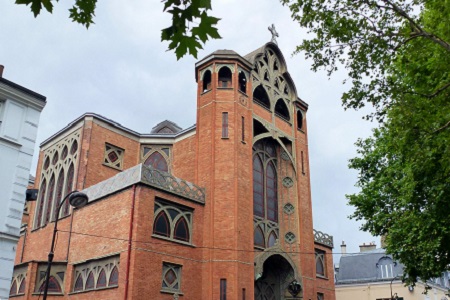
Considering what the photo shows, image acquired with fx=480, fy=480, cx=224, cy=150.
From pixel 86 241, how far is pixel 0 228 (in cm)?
871

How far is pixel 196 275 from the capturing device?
74.1 ft

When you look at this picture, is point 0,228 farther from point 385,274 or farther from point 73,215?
point 385,274

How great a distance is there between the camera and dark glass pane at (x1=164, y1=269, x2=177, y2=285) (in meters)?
21.2

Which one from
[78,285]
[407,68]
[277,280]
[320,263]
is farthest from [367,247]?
[407,68]

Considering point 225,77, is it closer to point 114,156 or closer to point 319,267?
point 114,156

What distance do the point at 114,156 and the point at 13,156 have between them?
12950 millimetres

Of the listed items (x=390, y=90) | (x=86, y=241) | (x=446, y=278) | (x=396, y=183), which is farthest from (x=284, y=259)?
(x=446, y=278)

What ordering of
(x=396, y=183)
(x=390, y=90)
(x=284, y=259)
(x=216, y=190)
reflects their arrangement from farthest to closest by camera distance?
(x=284, y=259) < (x=216, y=190) < (x=396, y=183) < (x=390, y=90)

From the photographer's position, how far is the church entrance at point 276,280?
26500 millimetres

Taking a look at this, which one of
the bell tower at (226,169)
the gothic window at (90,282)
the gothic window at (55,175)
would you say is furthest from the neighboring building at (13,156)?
the gothic window at (55,175)

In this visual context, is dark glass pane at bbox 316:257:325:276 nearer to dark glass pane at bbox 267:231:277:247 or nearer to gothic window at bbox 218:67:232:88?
dark glass pane at bbox 267:231:277:247

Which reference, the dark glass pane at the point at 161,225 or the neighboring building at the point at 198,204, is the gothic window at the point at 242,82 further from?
the dark glass pane at the point at 161,225

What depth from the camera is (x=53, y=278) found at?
23.3 m

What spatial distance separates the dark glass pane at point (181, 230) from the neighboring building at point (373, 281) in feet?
87.3
